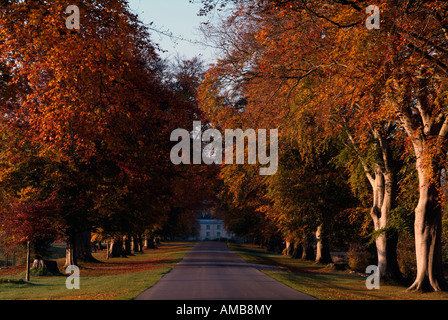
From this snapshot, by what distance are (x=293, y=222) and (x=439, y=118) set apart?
17473 mm

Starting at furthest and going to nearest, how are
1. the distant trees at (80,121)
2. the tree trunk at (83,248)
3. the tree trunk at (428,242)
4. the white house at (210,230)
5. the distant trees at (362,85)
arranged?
1. the white house at (210,230)
2. the tree trunk at (83,248)
3. the tree trunk at (428,242)
4. the distant trees at (362,85)
5. the distant trees at (80,121)

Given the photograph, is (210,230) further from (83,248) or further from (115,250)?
(83,248)

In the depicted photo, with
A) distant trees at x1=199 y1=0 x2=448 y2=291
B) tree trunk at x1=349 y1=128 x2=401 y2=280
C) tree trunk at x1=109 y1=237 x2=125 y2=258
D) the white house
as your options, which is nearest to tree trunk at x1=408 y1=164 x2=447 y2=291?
distant trees at x1=199 y1=0 x2=448 y2=291

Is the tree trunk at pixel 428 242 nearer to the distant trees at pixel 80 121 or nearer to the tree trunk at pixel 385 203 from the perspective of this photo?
the tree trunk at pixel 385 203

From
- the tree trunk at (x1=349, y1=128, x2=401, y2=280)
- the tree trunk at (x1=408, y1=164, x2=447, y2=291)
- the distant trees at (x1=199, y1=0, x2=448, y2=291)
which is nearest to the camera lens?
the distant trees at (x1=199, y1=0, x2=448, y2=291)

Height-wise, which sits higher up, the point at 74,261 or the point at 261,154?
the point at 261,154

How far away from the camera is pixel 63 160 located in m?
26.6

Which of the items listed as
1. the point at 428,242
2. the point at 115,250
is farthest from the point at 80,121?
the point at 115,250

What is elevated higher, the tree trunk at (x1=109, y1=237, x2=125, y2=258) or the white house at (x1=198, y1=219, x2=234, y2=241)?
the tree trunk at (x1=109, y1=237, x2=125, y2=258)

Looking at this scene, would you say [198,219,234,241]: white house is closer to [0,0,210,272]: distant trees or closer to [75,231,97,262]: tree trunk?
[75,231,97,262]: tree trunk

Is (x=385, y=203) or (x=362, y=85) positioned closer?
(x=362, y=85)

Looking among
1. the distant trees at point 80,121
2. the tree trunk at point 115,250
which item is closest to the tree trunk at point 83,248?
the distant trees at point 80,121
